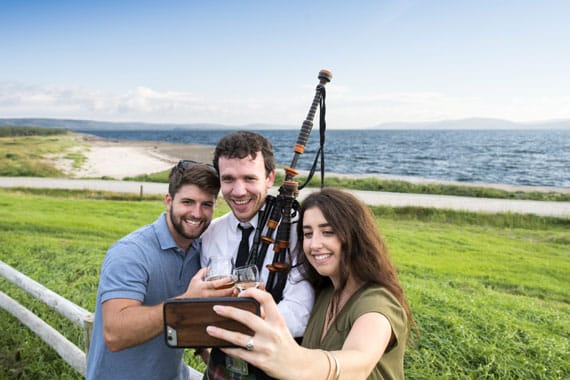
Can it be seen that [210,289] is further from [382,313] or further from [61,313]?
[61,313]

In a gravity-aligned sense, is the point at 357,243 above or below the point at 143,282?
above

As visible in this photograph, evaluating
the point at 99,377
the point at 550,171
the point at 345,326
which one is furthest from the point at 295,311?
the point at 550,171

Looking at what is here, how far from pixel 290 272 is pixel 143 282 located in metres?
0.90

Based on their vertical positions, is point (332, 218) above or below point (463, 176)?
above

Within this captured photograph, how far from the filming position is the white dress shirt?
109 inches

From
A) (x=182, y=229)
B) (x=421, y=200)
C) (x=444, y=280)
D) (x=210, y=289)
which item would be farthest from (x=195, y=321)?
(x=421, y=200)

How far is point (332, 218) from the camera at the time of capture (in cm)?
265

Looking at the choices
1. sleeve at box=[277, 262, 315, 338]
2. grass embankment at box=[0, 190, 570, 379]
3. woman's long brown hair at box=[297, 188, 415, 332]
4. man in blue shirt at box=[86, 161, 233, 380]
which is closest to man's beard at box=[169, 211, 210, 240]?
man in blue shirt at box=[86, 161, 233, 380]

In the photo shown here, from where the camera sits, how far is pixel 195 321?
168 centimetres

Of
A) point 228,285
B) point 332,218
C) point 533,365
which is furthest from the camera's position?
point 533,365

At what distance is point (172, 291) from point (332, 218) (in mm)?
1218

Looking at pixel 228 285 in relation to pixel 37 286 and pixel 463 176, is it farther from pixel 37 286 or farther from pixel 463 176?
pixel 463 176

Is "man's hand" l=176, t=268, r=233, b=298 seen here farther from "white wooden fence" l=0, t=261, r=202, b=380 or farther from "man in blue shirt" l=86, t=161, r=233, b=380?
"white wooden fence" l=0, t=261, r=202, b=380

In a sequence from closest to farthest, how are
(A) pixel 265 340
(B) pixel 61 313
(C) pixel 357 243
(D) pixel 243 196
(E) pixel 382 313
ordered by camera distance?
1. (A) pixel 265 340
2. (E) pixel 382 313
3. (C) pixel 357 243
4. (D) pixel 243 196
5. (B) pixel 61 313
